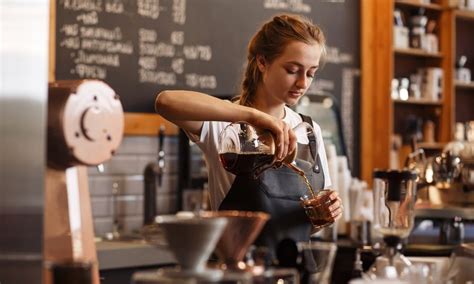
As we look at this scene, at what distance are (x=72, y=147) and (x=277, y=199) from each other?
3.55 ft

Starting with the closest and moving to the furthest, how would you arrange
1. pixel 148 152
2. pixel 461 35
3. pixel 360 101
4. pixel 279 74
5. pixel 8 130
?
pixel 8 130 < pixel 279 74 < pixel 148 152 < pixel 360 101 < pixel 461 35

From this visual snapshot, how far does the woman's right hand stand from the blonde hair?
1.92 ft

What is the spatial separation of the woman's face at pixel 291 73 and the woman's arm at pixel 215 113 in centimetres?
39

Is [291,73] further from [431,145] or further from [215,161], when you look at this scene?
[431,145]

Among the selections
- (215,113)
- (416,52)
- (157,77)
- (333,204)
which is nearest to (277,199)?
(333,204)

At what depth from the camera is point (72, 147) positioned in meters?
1.98

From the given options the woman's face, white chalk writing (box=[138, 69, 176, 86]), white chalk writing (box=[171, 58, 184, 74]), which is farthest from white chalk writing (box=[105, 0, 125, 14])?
the woman's face

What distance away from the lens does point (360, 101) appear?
21.5ft

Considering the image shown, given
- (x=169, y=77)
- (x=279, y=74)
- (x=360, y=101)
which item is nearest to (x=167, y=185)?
(x=169, y=77)

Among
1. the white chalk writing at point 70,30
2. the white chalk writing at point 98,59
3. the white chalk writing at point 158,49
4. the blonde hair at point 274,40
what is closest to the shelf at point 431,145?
the white chalk writing at point 158,49

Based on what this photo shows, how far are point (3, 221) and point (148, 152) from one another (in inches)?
138

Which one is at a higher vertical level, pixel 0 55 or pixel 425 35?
pixel 425 35

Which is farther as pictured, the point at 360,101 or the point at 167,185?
the point at 360,101

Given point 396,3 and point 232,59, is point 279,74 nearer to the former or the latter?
point 232,59
